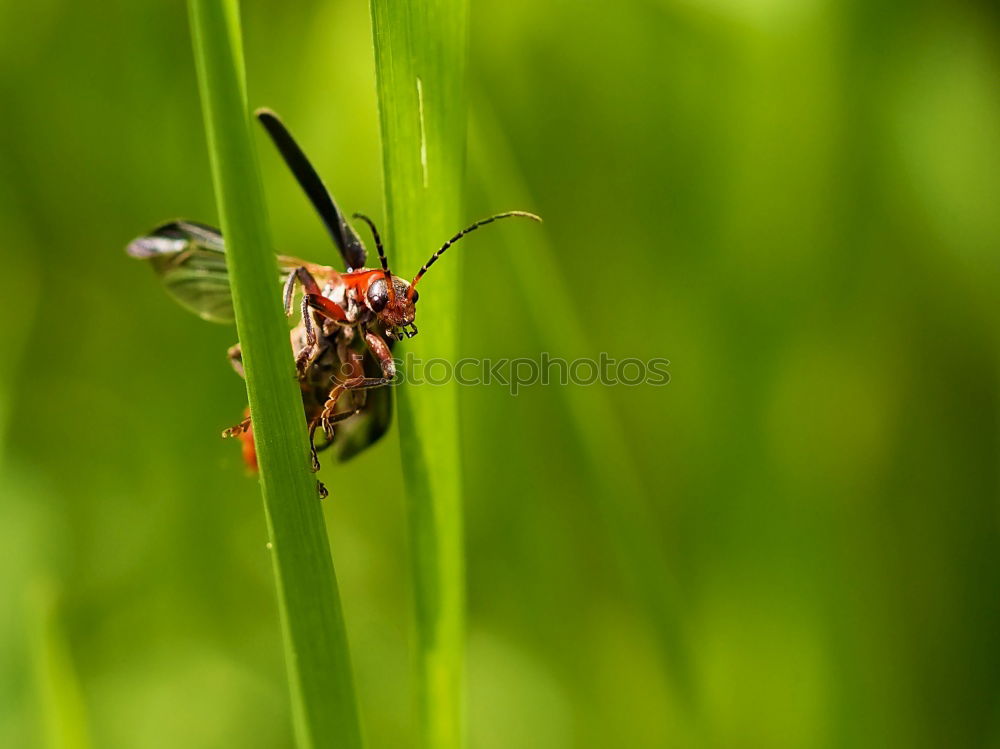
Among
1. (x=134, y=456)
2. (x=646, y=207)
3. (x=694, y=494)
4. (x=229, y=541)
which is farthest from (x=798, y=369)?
(x=134, y=456)

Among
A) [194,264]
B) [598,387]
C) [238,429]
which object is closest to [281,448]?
[238,429]

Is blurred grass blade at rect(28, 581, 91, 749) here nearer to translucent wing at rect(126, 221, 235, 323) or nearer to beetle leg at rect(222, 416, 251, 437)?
beetle leg at rect(222, 416, 251, 437)

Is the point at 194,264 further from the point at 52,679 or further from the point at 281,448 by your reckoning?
the point at 281,448

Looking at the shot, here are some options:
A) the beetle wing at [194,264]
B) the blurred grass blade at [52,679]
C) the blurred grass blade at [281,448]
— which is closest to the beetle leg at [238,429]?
the beetle wing at [194,264]

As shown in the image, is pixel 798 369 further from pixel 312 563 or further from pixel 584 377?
pixel 312 563

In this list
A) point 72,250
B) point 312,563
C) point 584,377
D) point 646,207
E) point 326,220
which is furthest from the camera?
point 72,250

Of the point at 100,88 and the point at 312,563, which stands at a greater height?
the point at 100,88

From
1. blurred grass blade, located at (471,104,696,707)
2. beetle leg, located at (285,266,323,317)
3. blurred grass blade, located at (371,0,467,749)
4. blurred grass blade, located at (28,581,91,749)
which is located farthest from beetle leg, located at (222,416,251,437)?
blurred grass blade, located at (471,104,696,707)
